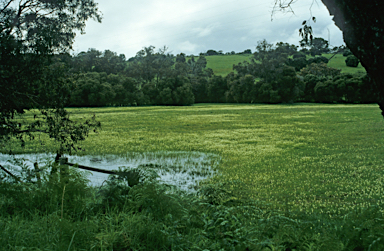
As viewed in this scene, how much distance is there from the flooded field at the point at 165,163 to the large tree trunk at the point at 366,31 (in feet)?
23.8

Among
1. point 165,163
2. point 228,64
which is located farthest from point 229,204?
point 228,64

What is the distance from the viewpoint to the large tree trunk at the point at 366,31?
3482mm

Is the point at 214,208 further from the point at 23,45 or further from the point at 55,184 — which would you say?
the point at 23,45

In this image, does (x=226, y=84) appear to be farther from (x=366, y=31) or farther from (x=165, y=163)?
(x=366, y=31)

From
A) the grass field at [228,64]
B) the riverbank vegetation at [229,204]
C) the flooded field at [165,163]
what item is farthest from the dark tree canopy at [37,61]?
the grass field at [228,64]

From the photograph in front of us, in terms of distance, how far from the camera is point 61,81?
7.64 metres

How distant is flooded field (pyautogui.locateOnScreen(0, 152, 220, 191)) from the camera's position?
11156 mm

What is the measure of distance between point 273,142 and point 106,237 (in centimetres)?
1738

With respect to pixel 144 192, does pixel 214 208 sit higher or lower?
lower

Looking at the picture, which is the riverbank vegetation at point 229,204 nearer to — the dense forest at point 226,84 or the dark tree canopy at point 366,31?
the dark tree canopy at point 366,31

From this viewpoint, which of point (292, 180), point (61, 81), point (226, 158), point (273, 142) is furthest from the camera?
point (273, 142)

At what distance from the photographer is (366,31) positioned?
11.7 ft

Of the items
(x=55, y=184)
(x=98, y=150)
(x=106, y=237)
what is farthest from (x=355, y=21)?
(x=98, y=150)

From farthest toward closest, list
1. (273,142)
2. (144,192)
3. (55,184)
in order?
(273,142), (55,184), (144,192)
